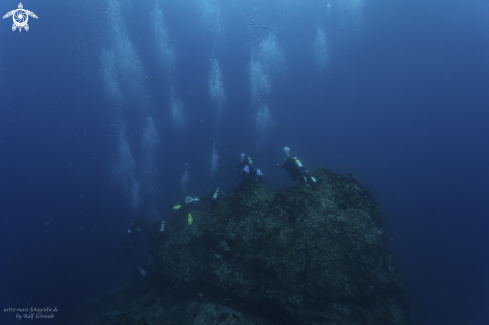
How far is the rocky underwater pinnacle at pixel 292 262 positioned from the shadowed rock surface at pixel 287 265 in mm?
30

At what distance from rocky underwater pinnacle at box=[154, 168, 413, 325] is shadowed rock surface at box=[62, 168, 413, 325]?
3 centimetres

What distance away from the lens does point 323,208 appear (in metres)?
7.72

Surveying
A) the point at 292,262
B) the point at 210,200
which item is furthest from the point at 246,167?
the point at 292,262

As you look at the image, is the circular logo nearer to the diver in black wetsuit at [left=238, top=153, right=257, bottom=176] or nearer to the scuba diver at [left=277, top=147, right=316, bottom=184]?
the diver in black wetsuit at [left=238, top=153, right=257, bottom=176]

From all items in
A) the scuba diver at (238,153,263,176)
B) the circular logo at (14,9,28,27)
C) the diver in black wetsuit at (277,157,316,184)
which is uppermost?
the circular logo at (14,9,28,27)

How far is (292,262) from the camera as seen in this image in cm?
639

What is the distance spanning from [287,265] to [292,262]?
0.65ft

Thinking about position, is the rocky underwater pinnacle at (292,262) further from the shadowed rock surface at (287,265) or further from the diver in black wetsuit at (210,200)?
the diver in black wetsuit at (210,200)

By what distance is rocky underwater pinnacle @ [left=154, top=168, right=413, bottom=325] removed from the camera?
19.6 ft

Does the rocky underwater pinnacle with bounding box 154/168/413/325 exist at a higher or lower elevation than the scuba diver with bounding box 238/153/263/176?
lower

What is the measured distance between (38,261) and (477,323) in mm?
58750

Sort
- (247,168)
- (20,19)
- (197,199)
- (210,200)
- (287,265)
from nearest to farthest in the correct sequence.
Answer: (287,265) < (247,168) < (210,200) < (197,199) < (20,19)

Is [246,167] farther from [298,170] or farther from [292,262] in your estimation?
[292,262]

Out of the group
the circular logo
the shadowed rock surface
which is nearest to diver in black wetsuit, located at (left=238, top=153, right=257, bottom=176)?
the shadowed rock surface
